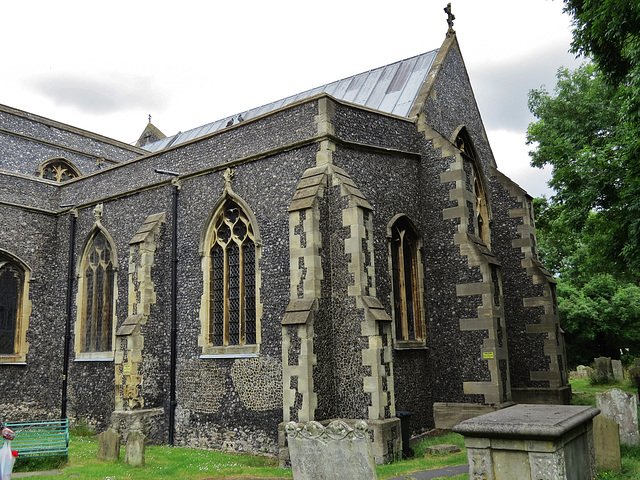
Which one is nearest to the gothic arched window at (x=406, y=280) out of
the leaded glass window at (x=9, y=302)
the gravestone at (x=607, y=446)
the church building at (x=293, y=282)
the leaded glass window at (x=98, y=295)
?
the church building at (x=293, y=282)

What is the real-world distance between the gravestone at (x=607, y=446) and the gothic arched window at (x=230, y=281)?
699cm

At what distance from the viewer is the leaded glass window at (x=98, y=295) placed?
15.8m

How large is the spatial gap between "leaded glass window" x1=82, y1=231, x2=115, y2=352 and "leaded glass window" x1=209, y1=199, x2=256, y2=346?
412 centimetres

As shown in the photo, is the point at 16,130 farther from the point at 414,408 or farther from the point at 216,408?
the point at 414,408

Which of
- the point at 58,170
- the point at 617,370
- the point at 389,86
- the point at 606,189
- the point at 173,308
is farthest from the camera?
the point at 58,170

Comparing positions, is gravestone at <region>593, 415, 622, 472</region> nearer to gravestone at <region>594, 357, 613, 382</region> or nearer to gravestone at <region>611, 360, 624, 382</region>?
gravestone at <region>594, 357, 613, 382</region>

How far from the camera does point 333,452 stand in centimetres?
627

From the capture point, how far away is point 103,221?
16.3 meters

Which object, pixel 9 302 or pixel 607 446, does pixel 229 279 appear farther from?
pixel 607 446

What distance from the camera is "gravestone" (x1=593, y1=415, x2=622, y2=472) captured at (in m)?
7.77

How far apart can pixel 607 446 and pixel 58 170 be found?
21890mm

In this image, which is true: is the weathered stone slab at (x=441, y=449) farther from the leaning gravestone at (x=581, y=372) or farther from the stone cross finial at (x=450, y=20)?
the leaning gravestone at (x=581, y=372)

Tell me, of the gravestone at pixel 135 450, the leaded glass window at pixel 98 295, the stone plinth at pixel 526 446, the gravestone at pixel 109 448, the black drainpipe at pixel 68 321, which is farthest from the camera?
the black drainpipe at pixel 68 321

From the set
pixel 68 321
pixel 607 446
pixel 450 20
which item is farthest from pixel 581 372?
pixel 68 321
